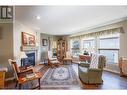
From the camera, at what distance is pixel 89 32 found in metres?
6.34

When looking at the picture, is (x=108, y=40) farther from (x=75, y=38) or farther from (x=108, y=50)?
(x=75, y=38)

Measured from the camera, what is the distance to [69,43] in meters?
8.48

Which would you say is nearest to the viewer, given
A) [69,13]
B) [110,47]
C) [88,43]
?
[69,13]

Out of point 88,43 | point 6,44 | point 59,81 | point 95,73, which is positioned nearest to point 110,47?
point 88,43

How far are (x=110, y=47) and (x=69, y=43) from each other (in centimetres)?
353

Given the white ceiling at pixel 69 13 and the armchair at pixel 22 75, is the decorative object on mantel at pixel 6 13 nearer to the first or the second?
the white ceiling at pixel 69 13

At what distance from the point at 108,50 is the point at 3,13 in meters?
4.32

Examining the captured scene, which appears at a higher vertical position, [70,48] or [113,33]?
[113,33]

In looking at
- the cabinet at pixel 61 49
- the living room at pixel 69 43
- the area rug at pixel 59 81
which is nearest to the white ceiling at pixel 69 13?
the living room at pixel 69 43

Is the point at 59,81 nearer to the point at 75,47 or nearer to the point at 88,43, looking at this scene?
the point at 88,43
